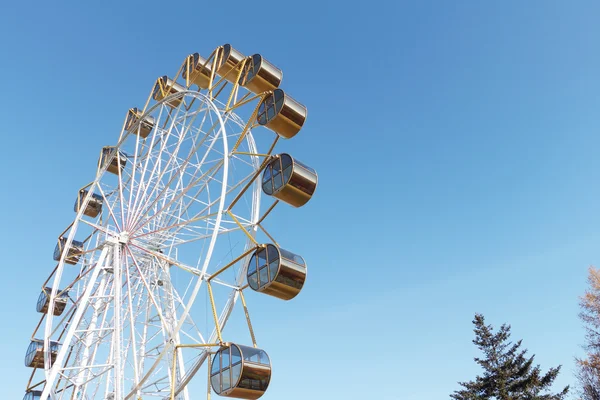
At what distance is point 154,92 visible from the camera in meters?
20.6

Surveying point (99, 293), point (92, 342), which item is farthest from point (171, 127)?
point (92, 342)

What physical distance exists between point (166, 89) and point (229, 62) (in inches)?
137

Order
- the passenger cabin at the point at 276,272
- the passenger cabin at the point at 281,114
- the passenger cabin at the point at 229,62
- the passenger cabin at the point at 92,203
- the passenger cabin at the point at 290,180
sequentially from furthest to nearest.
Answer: the passenger cabin at the point at 92,203
the passenger cabin at the point at 229,62
the passenger cabin at the point at 281,114
the passenger cabin at the point at 290,180
the passenger cabin at the point at 276,272

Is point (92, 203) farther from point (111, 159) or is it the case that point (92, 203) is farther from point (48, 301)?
point (48, 301)

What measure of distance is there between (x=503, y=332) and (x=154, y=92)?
70.3 ft

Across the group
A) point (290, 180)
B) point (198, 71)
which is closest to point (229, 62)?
point (198, 71)

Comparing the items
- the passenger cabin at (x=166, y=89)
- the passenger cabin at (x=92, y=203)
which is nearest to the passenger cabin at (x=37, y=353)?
the passenger cabin at (x=92, y=203)

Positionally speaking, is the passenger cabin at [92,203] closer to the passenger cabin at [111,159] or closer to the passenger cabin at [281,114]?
the passenger cabin at [111,159]

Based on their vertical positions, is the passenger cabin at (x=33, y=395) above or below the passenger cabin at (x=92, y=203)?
below

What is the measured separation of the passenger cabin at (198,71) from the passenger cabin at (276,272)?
30.2 ft

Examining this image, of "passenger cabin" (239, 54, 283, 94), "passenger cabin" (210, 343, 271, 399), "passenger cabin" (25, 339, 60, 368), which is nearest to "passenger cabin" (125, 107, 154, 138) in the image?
"passenger cabin" (239, 54, 283, 94)

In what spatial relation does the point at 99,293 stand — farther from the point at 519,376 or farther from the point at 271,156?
the point at 519,376

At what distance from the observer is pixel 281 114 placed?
49.8ft

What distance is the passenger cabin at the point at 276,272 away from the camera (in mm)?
12258
